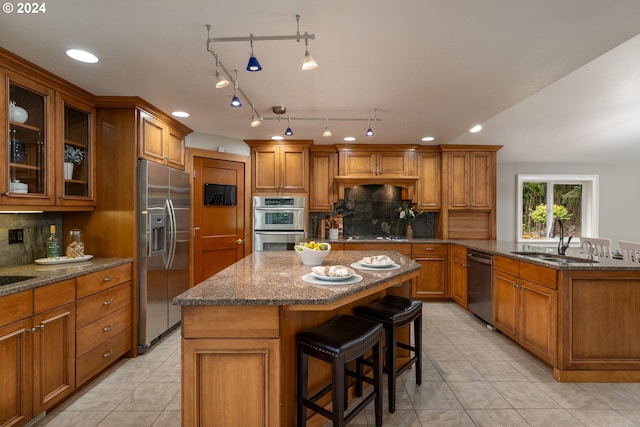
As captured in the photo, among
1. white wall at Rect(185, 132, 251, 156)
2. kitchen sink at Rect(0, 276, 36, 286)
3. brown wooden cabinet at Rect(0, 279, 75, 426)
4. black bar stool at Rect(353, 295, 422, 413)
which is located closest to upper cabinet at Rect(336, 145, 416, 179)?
white wall at Rect(185, 132, 251, 156)

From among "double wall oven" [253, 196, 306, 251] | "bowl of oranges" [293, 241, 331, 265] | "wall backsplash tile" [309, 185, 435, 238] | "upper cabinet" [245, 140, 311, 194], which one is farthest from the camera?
"wall backsplash tile" [309, 185, 435, 238]

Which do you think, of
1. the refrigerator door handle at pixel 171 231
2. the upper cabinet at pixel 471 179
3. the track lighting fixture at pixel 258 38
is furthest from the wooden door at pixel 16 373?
the upper cabinet at pixel 471 179

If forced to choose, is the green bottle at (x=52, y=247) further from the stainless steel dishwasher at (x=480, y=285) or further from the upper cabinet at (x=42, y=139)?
the stainless steel dishwasher at (x=480, y=285)

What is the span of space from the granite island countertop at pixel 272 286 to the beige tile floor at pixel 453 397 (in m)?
0.89

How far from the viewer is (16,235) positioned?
2.49m

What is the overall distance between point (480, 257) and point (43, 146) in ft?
14.0

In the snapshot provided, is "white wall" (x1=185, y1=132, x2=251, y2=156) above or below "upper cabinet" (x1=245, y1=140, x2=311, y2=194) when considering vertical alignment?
above

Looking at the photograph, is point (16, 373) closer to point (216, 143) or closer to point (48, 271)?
point (48, 271)

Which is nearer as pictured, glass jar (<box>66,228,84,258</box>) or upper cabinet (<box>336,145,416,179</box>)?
glass jar (<box>66,228,84,258</box>)

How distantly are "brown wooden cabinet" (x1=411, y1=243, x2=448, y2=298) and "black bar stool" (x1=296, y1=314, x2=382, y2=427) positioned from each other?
2.98 meters

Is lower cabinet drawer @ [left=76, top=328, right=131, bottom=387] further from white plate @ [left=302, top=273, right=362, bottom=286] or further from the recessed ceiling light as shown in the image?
the recessed ceiling light

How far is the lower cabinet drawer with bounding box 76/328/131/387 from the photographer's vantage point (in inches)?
91.4

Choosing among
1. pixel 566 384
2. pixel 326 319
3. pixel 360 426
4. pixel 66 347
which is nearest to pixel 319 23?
pixel 326 319

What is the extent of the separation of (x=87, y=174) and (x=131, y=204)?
1.44 feet
